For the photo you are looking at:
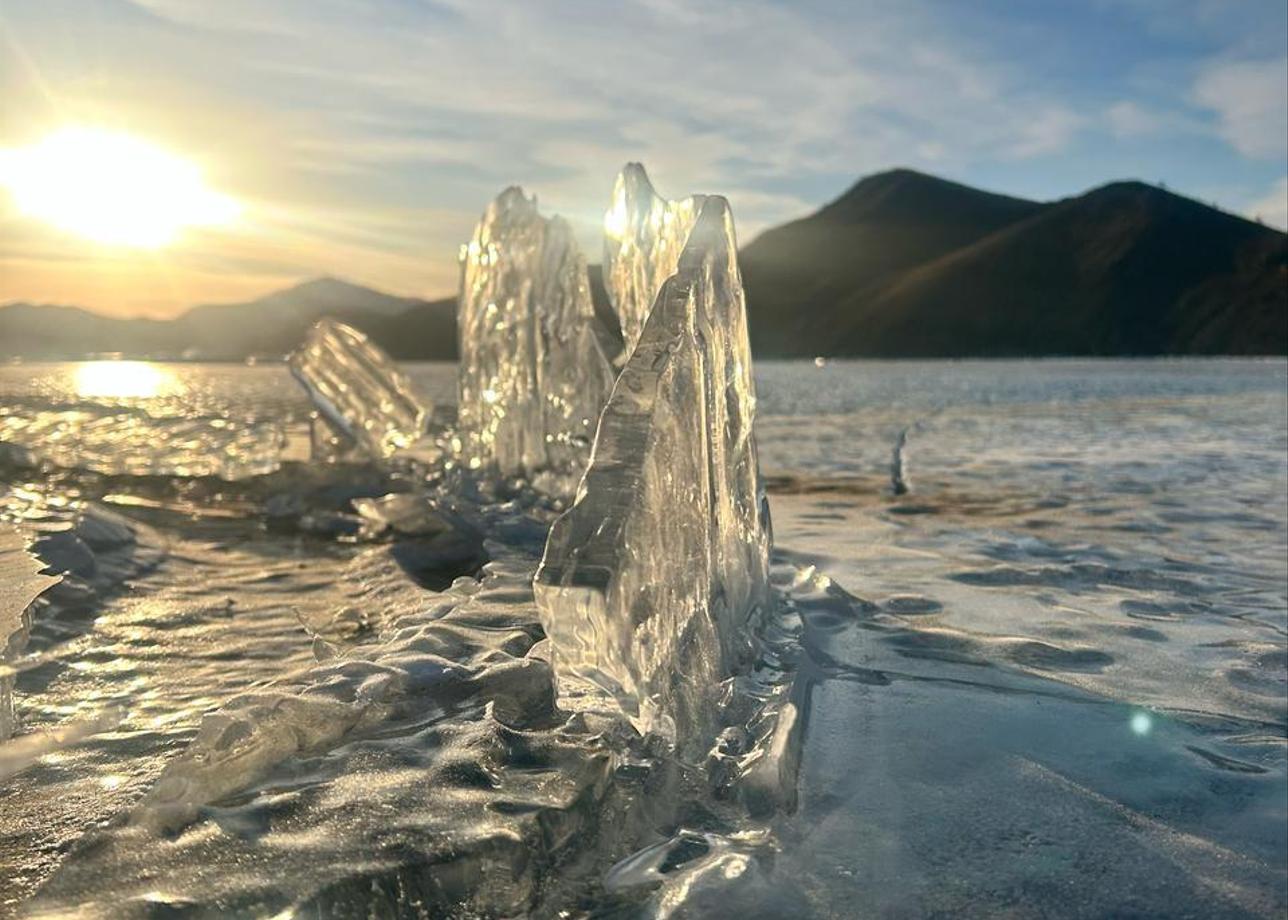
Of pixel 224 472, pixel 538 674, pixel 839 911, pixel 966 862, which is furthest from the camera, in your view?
pixel 224 472

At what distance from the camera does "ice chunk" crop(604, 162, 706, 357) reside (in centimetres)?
498

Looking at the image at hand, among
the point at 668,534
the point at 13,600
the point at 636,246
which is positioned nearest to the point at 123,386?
the point at 636,246

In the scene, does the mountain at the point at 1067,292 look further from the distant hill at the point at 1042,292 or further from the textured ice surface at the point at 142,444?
the textured ice surface at the point at 142,444

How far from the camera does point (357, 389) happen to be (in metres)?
10.2

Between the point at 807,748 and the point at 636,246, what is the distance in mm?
3702

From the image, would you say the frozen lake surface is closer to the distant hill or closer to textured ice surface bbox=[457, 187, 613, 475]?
textured ice surface bbox=[457, 187, 613, 475]

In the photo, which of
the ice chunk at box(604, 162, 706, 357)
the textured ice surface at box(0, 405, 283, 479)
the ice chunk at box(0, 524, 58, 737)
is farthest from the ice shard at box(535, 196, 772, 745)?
the textured ice surface at box(0, 405, 283, 479)

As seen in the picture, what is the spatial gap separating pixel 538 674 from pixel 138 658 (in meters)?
1.41

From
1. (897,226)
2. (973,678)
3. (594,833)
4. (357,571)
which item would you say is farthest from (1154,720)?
(897,226)

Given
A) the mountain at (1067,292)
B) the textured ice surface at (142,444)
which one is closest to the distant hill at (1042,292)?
the mountain at (1067,292)

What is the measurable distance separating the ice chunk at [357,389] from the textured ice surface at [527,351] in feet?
6.62

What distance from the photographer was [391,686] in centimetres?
252

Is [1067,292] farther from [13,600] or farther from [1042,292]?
[13,600]

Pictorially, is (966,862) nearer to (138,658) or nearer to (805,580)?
(805,580)
